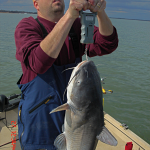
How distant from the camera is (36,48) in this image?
5.81ft

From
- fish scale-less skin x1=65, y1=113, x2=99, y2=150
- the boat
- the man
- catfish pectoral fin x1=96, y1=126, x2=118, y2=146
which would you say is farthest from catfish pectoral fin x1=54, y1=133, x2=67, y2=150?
the boat

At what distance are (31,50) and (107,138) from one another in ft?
4.08

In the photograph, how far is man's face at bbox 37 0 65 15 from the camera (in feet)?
7.26

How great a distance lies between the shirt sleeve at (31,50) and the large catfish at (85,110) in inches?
13.1

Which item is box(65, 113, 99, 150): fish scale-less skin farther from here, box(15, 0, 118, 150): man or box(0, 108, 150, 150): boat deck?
box(0, 108, 150, 150): boat deck

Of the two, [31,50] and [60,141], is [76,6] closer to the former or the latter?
[31,50]

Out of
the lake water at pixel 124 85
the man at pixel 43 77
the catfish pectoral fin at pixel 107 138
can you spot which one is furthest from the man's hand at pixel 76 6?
the lake water at pixel 124 85

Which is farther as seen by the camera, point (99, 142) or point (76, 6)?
point (99, 142)

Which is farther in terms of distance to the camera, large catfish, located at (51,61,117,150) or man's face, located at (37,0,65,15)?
man's face, located at (37,0,65,15)

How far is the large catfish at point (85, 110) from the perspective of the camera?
174 centimetres

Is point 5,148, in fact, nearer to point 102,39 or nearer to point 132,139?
point 132,139

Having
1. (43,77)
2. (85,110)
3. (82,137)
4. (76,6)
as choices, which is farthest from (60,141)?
(76,6)

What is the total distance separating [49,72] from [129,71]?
1128cm

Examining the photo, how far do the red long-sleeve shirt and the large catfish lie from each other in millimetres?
354
